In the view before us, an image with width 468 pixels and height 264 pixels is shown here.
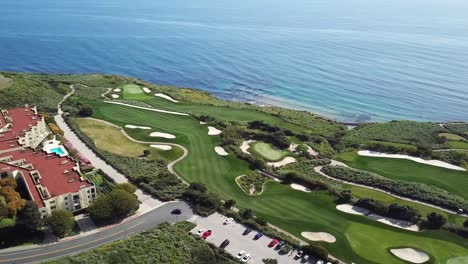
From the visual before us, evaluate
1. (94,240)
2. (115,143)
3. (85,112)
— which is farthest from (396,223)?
(85,112)

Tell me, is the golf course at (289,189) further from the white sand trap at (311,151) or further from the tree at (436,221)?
the white sand trap at (311,151)

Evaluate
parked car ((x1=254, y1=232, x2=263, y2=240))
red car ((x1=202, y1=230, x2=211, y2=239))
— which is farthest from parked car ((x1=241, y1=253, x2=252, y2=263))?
red car ((x1=202, y1=230, x2=211, y2=239))

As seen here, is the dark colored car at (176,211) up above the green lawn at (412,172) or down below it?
below

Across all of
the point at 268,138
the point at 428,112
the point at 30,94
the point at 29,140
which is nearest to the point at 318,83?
the point at 428,112

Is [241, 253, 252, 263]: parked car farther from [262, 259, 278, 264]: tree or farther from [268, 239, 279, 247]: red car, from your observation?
[268, 239, 279, 247]: red car

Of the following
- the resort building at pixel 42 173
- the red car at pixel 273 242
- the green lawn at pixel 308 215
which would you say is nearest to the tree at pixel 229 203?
the green lawn at pixel 308 215

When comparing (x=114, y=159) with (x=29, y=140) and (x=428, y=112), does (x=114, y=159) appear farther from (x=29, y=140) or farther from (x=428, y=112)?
(x=428, y=112)
